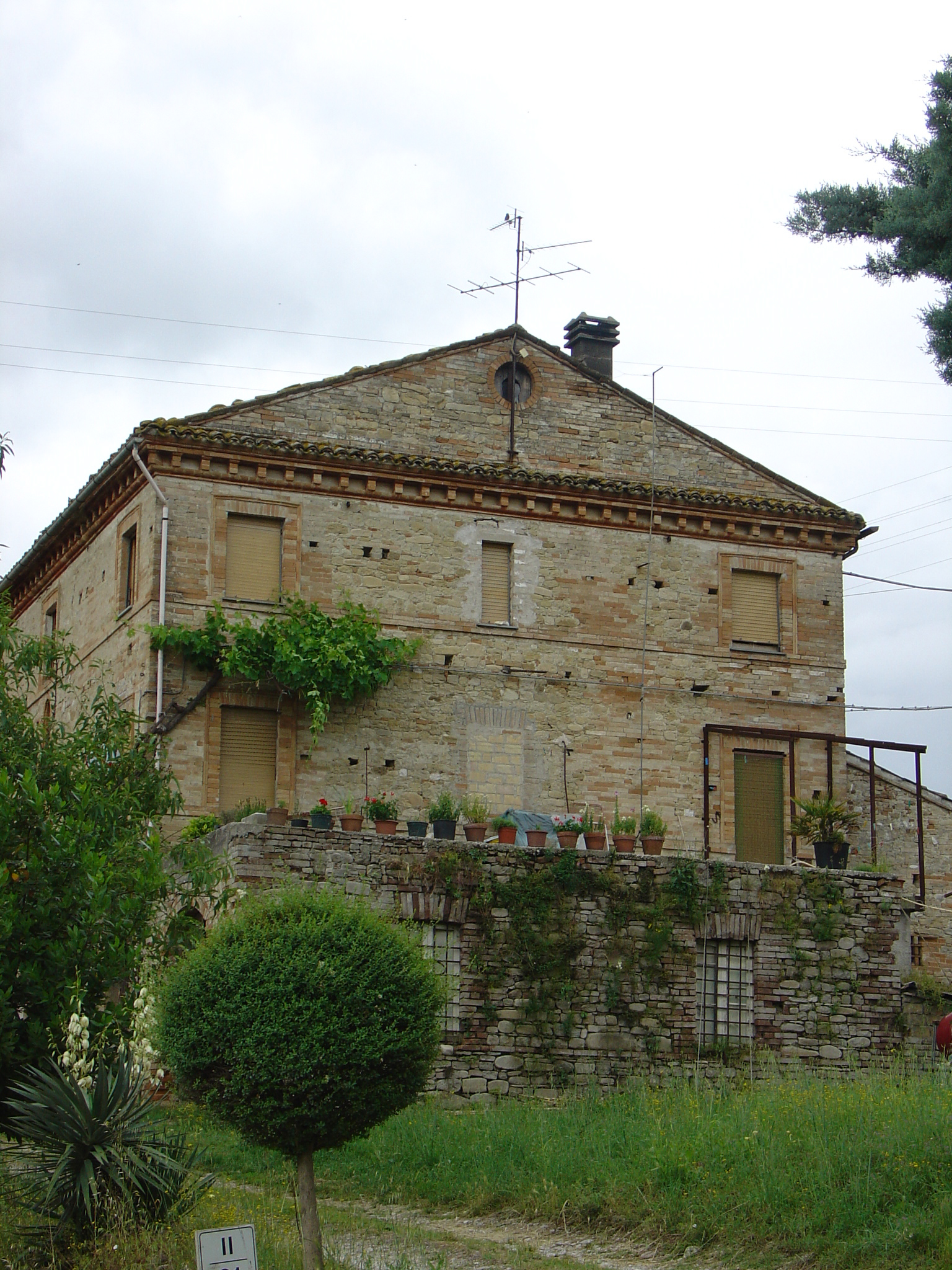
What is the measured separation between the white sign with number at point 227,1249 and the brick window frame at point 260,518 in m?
14.4

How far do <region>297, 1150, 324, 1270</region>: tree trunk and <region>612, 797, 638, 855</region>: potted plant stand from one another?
9.58 m

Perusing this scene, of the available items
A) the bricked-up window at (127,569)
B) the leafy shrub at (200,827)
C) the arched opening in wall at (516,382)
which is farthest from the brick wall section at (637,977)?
the arched opening in wall at (516,382)

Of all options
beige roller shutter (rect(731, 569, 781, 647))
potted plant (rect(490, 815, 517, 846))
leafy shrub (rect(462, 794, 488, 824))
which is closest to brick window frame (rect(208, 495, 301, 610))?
leafy shrub (rect(462, 794, 488, 824))

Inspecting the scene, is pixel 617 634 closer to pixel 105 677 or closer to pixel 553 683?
pixel 553 683

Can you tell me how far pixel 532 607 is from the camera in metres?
24.0

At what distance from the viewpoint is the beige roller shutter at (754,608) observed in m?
25.1

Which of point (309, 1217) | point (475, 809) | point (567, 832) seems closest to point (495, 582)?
point (475, 809)

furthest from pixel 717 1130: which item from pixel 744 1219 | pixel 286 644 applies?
pixel 286 644

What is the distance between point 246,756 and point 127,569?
150 inches

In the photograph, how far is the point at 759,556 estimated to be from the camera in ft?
83.6

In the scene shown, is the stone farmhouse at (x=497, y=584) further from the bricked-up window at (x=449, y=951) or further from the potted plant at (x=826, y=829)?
the bricked-up window at (x=449, y=951)

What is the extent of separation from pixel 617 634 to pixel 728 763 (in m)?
2.64

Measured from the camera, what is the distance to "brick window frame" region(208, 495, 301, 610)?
73.4 ft

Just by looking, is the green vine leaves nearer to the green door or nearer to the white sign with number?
the green door
